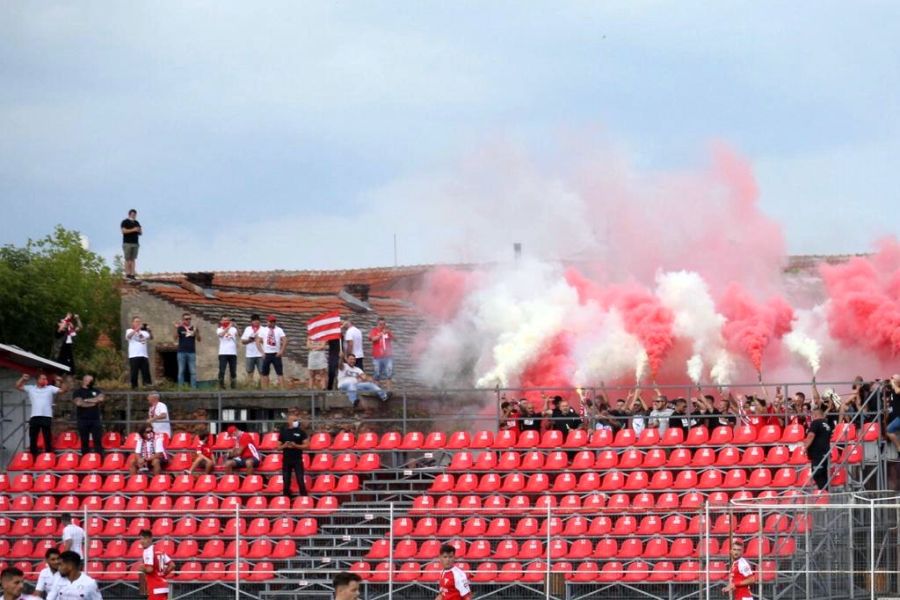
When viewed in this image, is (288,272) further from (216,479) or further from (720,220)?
(216,479)

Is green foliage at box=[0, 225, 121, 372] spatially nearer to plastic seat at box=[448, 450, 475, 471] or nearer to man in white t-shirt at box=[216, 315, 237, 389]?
man in white t-shirt at box=[216, 315, 237, 389]

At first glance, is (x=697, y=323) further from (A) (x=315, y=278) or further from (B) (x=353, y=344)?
(A) (x=315, y=278)

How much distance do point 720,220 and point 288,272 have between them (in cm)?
1761

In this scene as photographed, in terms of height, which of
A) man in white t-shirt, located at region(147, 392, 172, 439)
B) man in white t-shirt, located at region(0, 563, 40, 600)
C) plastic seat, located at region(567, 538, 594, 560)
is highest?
man in white t-shirt, located at region(147, 392, 172, 439)

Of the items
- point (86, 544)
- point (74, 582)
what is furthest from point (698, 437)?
point (74, 582)

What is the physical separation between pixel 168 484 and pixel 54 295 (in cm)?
2147

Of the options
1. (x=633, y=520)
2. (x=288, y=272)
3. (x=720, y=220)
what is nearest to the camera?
(x=633, y=520)

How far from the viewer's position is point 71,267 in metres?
52.7

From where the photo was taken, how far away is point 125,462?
99.1ft

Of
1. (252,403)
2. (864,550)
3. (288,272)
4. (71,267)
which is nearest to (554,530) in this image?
(864,550)

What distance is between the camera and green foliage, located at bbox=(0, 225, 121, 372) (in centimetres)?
4728

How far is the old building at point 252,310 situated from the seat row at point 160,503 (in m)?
7.41

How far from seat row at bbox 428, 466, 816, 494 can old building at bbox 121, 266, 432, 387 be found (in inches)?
354

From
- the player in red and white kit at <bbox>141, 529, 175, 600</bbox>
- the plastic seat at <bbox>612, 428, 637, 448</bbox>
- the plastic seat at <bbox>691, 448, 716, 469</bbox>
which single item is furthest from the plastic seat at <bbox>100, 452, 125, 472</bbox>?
the plastic seat at <bbox>691, 448, 716, 469</bbox>
